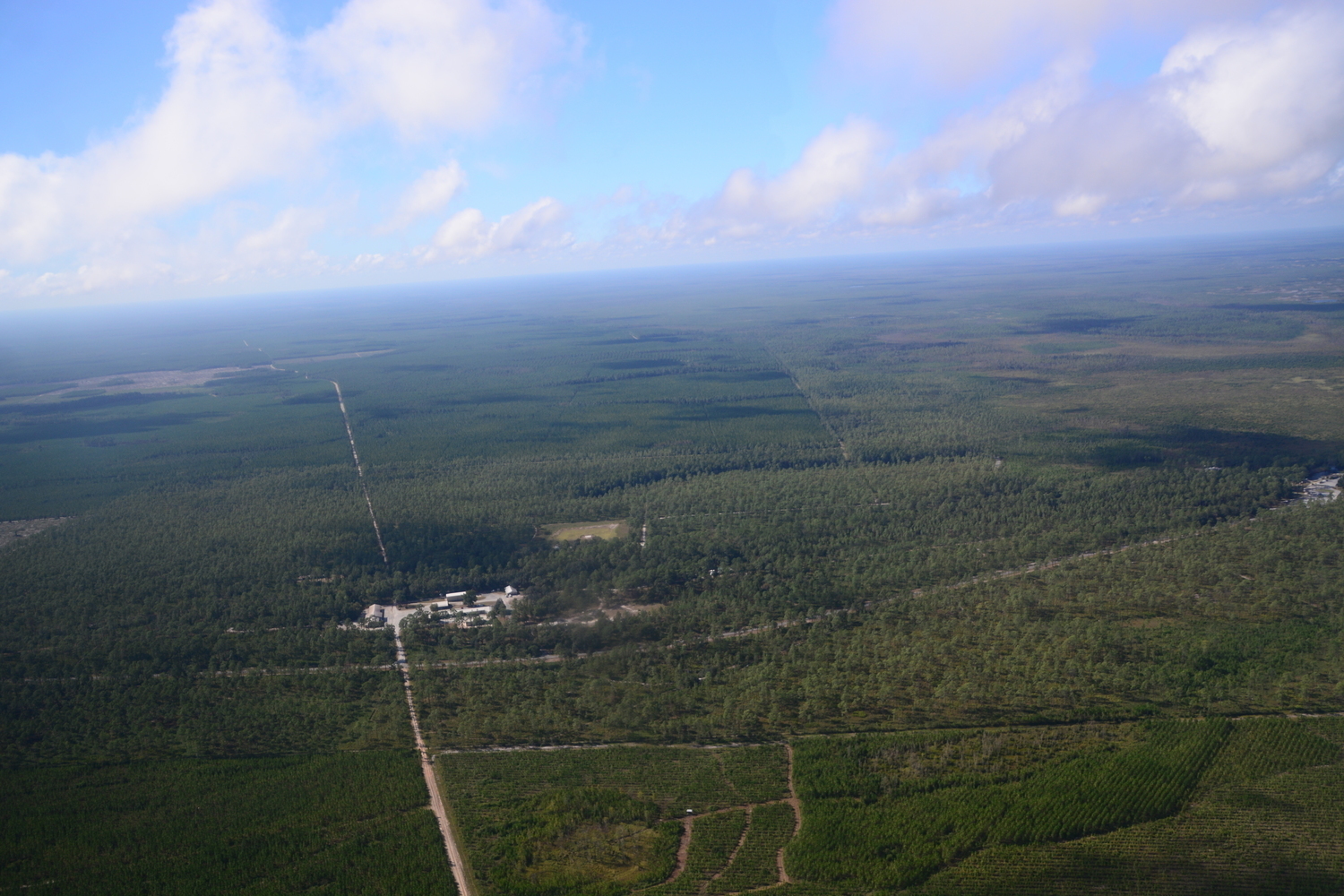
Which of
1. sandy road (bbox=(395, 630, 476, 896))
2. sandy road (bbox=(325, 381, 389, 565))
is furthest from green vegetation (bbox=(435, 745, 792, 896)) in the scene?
sandy road (bbox=(325, 381, 389, 565))

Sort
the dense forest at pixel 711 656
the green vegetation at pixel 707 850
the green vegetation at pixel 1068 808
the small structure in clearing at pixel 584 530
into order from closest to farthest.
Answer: the green vegetation at pixel 1068 808
the green vegetation at pixel 707 850
the dense forest at pixel 711 656
the small structure in clearing at pixel 584 530

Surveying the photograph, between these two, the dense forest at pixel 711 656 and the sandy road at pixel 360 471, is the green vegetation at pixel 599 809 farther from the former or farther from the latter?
the sandy road at pixel 360 471

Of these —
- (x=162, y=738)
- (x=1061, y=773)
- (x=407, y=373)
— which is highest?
(x=407, y=373)

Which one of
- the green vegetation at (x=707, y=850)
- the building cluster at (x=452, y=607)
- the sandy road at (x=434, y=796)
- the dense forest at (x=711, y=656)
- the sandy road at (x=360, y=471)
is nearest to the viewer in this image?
the green vegetation at (x=707, y=850)

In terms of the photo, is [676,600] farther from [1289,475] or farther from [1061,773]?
[1289,475]

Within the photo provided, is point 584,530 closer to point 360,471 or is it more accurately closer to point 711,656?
point 711,656

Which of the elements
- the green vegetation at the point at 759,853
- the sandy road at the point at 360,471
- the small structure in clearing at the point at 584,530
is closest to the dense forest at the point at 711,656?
the green vegetation at the point at 759,853

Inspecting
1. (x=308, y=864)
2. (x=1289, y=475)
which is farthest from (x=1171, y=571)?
(x=308, y=864)
